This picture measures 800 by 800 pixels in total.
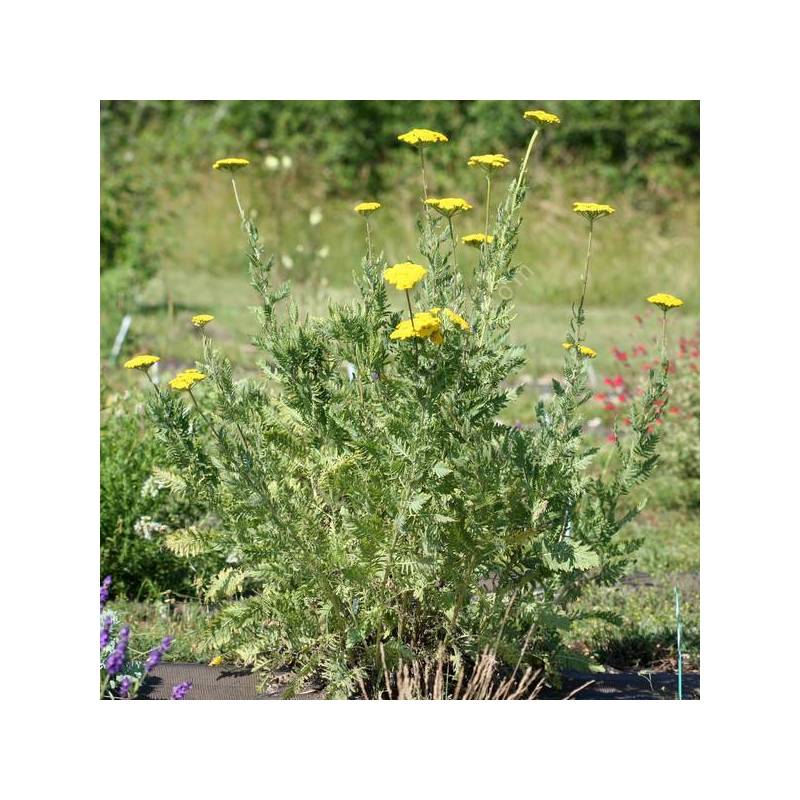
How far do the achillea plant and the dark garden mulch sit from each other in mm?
89

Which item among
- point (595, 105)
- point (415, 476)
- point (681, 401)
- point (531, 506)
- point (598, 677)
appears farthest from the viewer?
point (595, 105)

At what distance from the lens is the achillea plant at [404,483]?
9.61ft

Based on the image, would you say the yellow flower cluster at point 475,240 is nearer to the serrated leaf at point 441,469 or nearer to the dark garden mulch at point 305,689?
the serrated leaf at point 441,469

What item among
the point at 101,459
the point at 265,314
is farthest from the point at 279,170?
the point at 265,314

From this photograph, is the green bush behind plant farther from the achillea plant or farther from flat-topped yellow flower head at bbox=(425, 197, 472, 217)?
flat-topped yellow flower head at bbox=(425, 197, 472, 217)

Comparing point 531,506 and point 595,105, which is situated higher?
point 595,105

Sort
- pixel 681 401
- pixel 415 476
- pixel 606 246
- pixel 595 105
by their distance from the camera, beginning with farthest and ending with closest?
1. pixel 595 105
2. pixel 606 246
3. pixel 681 401
4. pixel 415 476

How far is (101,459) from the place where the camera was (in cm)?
456

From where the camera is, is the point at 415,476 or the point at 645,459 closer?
the point at 415,476

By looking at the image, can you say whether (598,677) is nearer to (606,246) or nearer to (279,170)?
(606,246)

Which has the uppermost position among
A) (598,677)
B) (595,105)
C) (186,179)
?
(595,105)

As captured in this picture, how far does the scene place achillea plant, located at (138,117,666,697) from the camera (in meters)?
2.93

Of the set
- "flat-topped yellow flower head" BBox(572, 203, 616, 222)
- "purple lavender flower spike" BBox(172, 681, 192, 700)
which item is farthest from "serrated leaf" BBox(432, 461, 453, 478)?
"purple lavender flower spike" BBox(172, 681, 192, 700)

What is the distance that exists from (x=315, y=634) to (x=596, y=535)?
87 cm
